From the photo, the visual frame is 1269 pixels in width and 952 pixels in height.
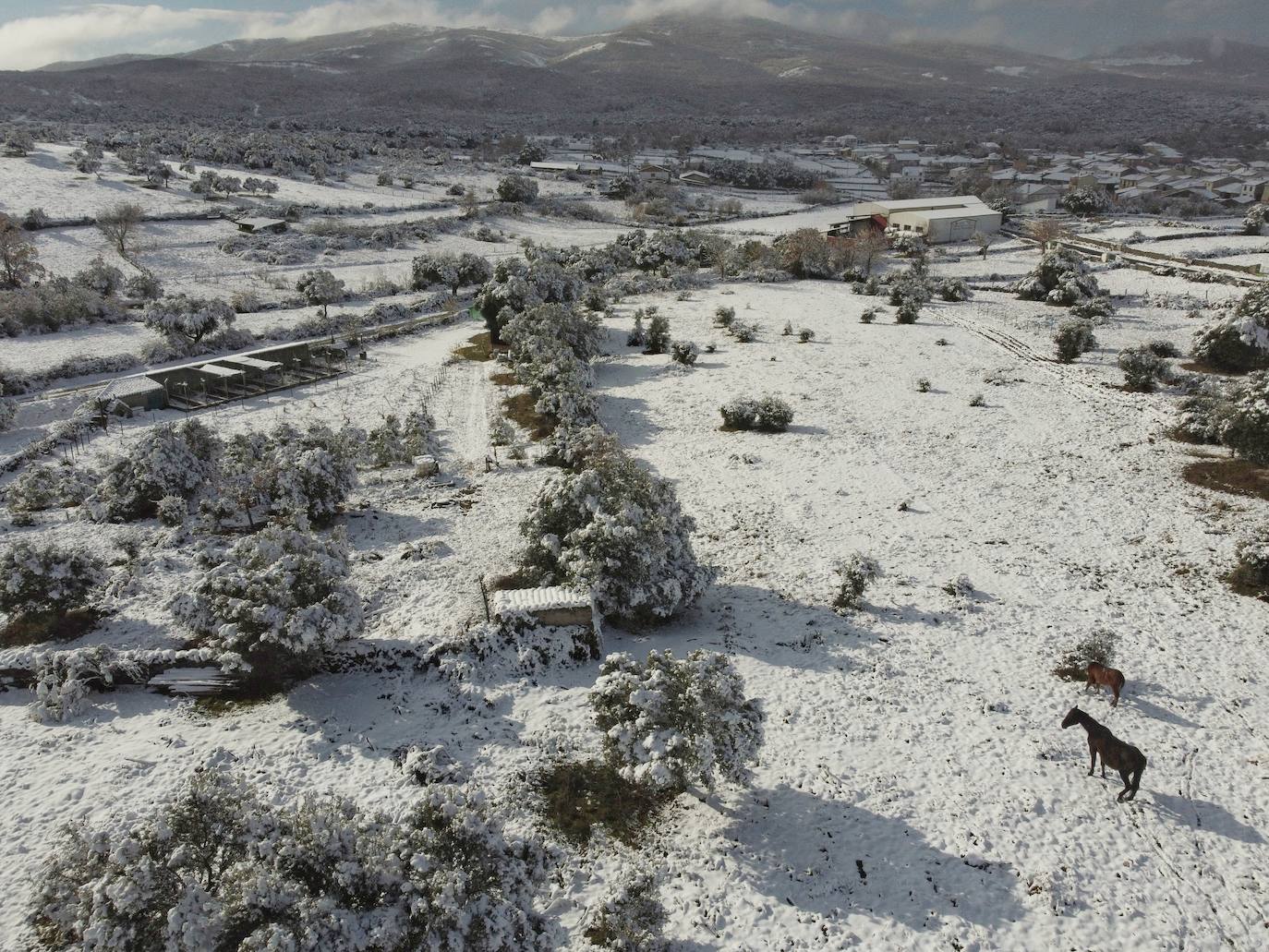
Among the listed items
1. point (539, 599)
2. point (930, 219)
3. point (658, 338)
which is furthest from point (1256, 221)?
point (539, 599)

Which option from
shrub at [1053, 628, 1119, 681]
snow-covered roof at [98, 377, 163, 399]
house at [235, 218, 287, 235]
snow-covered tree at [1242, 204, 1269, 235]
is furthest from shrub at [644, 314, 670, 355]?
snow-covered tree at [1242, 204, 1269, 235]

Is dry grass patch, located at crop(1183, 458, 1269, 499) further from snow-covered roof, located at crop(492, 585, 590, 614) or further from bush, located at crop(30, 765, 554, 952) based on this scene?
bush, located at crop(30, 765, 554, 952)

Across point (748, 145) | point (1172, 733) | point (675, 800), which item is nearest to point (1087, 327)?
point (1172, 733)

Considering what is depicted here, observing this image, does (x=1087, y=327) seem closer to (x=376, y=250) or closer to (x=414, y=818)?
(x=414, y=818)

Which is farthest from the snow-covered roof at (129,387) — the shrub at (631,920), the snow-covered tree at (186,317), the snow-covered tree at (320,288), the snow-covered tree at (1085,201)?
the snow-covered tree at (1085,201)

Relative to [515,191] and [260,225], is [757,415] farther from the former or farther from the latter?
[515,191]

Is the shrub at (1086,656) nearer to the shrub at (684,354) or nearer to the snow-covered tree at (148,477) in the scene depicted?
the snow-covered tree at (148,477)
